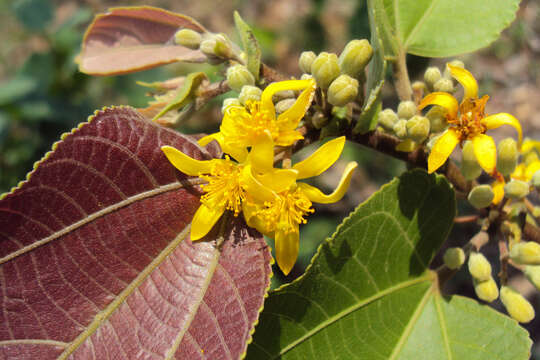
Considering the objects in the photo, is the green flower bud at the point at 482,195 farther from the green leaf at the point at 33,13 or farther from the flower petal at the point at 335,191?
the green leaf at the point at 33,13

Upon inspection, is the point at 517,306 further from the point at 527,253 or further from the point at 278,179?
the point at 278,179

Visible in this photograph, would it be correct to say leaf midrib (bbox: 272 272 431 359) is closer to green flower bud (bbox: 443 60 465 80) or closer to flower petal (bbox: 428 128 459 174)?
flower petal (bbox: 428 128 459 174)

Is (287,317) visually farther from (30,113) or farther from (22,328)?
(30,113)

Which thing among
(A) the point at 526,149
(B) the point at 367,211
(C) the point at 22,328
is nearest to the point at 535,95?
(A) the point at 526,149

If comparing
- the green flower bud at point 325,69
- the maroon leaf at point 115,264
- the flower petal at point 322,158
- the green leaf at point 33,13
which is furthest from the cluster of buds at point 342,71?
the green leaf at point 33,13

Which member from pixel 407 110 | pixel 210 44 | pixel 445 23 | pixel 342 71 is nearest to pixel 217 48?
pixel 210 44

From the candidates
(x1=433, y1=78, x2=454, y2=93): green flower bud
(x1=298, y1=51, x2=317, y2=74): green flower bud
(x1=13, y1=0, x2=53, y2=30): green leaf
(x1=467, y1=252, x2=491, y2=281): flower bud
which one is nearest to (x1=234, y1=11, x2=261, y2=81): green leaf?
(x1=298, y1=51, x2=317, y2=74): green flower bud
